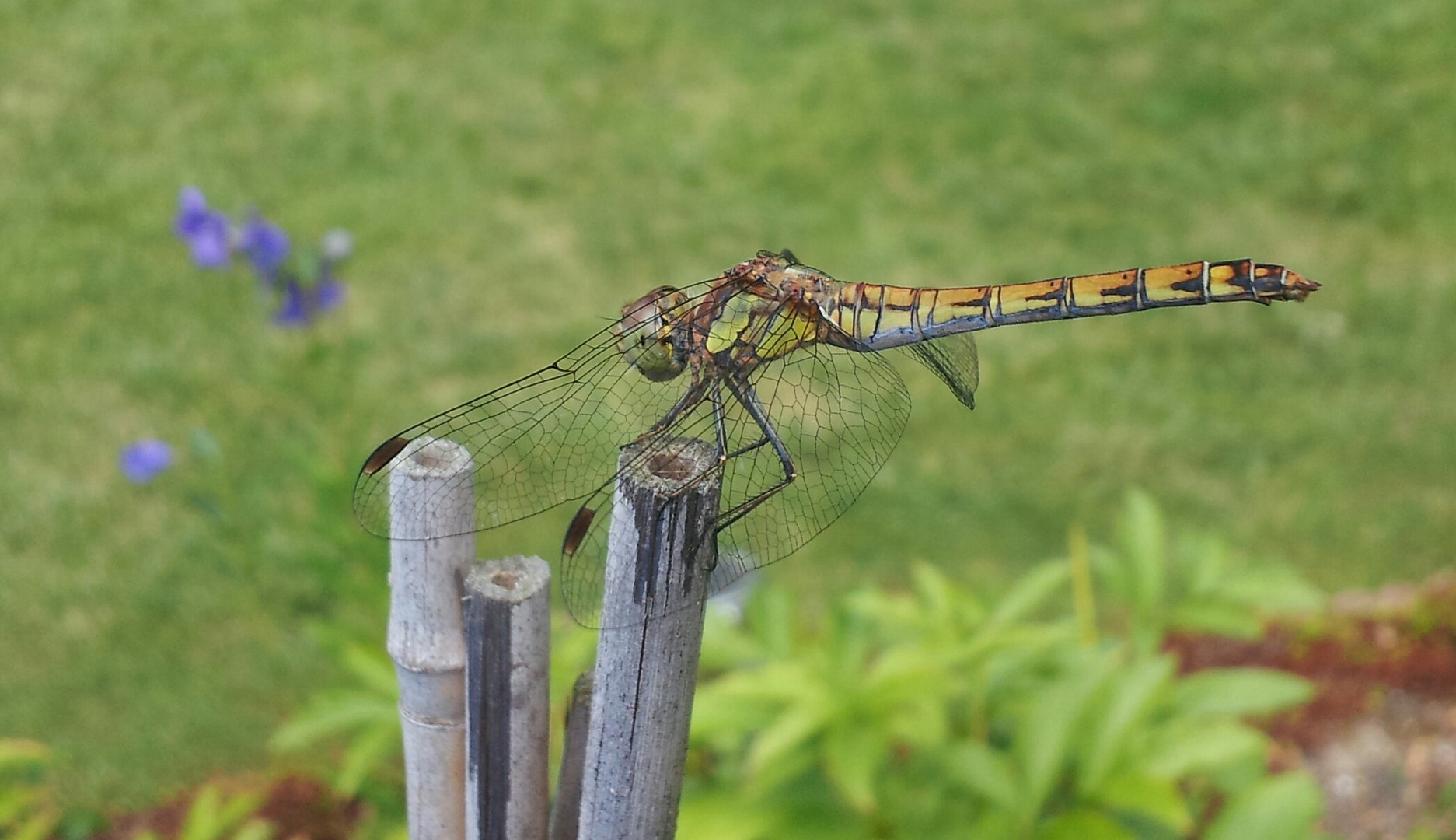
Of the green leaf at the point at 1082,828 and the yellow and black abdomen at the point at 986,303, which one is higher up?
the yellow and black abdomen at the point at 986,303

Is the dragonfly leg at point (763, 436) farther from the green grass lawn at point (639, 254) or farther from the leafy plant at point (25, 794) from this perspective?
the leafy plant at point (25, 794)

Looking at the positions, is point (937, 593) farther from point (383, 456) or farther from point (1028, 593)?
point (383, 456)

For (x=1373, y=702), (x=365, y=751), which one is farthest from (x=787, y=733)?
(x=1373, y=702)

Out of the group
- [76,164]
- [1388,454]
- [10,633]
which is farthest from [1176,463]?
[76,164]

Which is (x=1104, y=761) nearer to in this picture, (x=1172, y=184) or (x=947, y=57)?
(x=1172, y=184)

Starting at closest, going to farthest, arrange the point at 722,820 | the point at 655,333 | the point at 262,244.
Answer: the point at 655,333 < the point at 722,820 < the point at 262,244

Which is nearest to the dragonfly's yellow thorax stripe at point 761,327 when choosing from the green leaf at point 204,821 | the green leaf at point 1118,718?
the green leaf at point 1118,718
